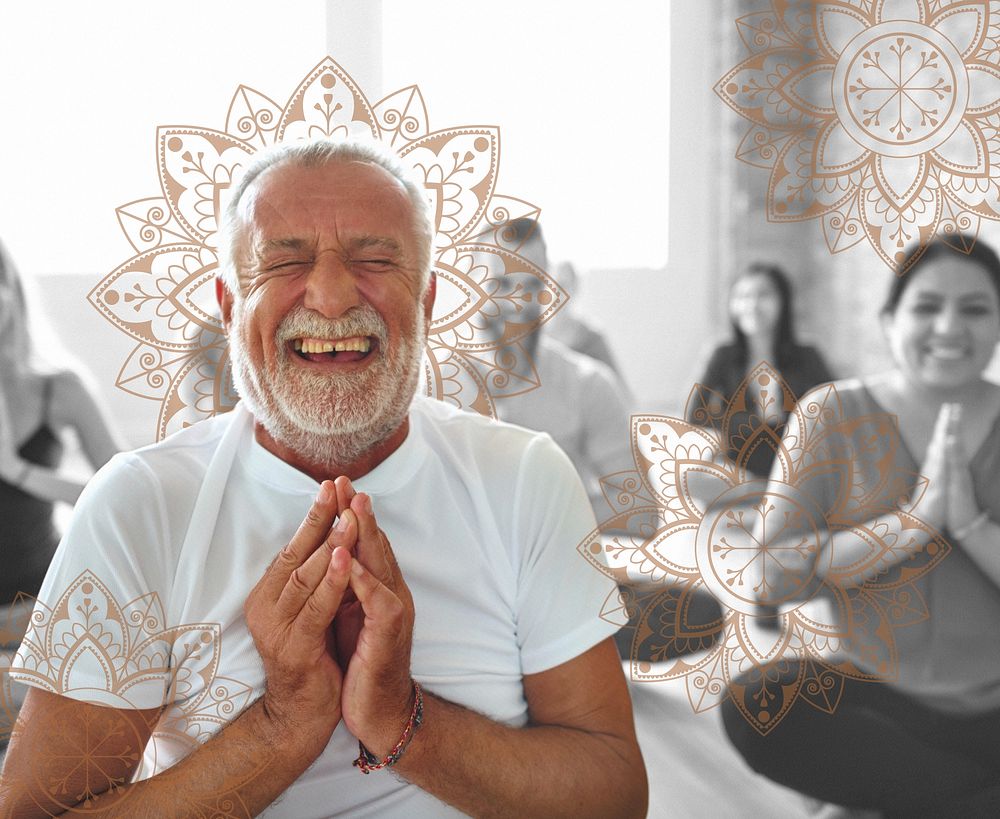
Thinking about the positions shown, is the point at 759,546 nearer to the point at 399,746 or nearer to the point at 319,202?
the point at 399,746

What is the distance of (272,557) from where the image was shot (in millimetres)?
900

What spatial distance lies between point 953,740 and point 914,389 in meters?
0.47

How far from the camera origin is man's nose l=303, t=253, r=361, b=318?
2.70ft

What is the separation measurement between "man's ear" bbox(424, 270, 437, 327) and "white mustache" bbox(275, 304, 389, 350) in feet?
0.25

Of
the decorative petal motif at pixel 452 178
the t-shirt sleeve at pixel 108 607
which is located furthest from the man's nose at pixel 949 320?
the t-shirt sleeve at pixel 108 607

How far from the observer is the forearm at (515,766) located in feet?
2.81

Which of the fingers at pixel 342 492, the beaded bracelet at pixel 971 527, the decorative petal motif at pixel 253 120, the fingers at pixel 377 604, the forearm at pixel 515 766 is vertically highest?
the decorative petal motif at pixel 253 120

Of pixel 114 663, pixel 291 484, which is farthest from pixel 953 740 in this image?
pixel 114 663

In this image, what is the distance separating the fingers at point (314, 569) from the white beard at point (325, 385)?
0.12 m

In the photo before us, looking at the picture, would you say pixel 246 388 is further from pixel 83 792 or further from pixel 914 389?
pixel 914 389

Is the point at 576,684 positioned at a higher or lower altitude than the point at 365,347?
lower

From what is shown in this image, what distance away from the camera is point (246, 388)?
875 mm
